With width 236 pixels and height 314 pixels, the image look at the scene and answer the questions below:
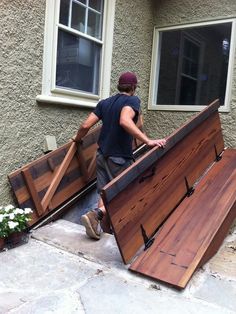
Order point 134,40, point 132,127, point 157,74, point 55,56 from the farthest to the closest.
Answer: point 157,74
point 134,40
point 55,56
point 132,127

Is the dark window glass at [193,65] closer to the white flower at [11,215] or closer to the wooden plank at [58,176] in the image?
the wooden plank at [58,176]

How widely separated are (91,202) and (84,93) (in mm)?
1416

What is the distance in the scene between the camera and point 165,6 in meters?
5.81

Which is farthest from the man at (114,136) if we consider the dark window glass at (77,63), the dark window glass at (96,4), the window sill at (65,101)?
the dark window glass at (96,4)

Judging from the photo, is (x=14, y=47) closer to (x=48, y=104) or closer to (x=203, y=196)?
(x=48, y=104)

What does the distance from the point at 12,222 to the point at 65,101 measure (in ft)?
5.40

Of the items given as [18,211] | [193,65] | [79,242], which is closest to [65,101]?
[18,211]

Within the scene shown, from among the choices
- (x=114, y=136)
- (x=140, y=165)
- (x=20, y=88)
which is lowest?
(x=140, y=165)

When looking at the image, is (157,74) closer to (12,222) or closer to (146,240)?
(146,240)

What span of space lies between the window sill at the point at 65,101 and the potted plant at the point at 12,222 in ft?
4.09

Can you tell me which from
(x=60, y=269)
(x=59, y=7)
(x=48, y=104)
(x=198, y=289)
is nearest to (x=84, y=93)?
(x=48, y=104)

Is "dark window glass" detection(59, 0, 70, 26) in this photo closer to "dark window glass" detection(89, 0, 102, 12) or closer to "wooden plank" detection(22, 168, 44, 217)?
"dark window glass" detection(89, 0, 102, 12)

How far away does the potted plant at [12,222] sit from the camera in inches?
133

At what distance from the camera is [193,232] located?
3457mm
